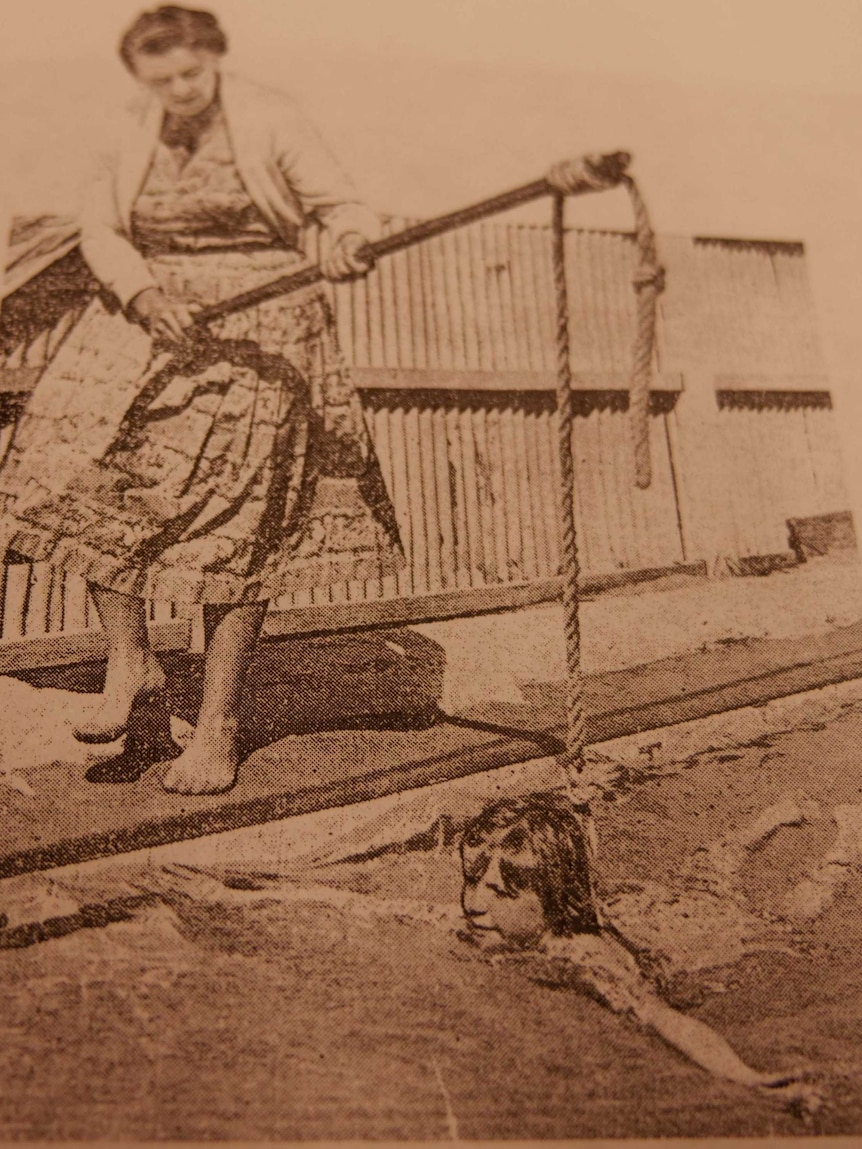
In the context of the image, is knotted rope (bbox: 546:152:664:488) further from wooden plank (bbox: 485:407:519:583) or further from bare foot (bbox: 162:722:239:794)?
bare foot (bbox: 162:722:239:794)

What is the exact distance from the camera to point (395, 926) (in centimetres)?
78

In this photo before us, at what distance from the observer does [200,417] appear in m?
0.91

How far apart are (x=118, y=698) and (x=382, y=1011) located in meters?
0.41

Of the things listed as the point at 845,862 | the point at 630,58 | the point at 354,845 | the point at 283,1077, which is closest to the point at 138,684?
the point at 354,845

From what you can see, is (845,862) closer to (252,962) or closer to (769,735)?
(769,735)

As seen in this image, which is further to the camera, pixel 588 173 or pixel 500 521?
pixel 500 521

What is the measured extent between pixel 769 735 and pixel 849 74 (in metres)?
0.93

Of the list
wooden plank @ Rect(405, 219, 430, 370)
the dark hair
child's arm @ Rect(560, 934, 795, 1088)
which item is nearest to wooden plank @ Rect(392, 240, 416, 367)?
wooden plank @ Rect(405, 219, 430, 370)

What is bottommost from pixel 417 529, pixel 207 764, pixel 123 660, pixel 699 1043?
pixel 699 1043

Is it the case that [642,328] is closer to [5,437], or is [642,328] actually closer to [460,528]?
[460,528]

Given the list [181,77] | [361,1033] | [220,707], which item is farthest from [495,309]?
[361,1033]

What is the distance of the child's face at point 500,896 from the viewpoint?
2.58 ft

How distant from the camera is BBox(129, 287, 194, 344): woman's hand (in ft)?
3.01

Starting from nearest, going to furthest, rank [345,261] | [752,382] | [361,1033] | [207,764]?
[361,1033] < [207,764] < [345,261] < [752,382]
